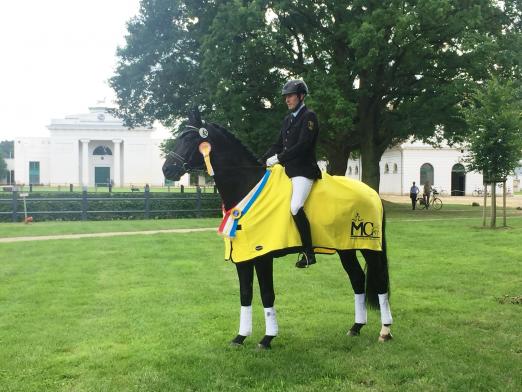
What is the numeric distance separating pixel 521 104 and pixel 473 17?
4386mm

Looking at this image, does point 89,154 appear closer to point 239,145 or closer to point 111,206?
point 111,206

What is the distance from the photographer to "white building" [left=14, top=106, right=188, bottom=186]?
3278 inches

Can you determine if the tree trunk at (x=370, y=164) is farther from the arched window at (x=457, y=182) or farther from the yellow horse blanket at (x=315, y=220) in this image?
the arched window at (x=457, y=182)

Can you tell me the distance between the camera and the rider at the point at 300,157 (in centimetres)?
560

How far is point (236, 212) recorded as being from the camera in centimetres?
569

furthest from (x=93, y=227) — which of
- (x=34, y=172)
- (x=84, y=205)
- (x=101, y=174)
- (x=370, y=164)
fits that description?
(x=34, y=172)

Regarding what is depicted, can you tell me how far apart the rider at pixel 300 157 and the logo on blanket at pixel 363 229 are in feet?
2.14

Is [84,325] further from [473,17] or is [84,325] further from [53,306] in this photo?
[473,17]

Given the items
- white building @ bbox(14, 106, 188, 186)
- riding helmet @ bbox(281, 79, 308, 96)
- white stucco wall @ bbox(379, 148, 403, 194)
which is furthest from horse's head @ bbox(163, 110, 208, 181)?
white building @ bbox(14, 106, 188, 186)

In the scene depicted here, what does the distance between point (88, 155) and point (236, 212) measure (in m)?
85.3

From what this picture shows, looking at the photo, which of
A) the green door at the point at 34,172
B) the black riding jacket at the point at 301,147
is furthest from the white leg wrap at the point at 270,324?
the green door at the point at 34,172

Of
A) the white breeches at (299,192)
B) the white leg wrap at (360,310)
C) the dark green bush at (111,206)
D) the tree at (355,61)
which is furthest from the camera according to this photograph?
the dark green bush at (111,206)

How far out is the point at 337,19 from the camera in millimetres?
24484

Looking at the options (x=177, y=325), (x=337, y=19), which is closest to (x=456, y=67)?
(x=337, y=19)
